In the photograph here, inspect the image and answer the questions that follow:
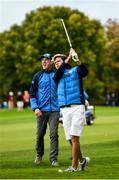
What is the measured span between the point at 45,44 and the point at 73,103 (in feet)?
244

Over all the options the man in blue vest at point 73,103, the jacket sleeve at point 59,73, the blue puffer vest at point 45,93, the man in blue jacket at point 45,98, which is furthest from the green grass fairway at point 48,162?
the jacket sleeve at point 59,73

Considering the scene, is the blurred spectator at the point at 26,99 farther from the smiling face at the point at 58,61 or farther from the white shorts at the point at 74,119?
the white shorts at the point at 74,119

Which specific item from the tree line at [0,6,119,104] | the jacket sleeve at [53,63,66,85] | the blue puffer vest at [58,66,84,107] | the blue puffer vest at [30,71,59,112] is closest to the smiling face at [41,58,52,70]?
the blue puffer vest at [30,71,59,112]

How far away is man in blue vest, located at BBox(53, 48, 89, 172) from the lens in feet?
45.0

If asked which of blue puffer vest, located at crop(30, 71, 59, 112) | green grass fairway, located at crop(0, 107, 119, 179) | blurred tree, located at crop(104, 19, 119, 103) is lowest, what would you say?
green grass fairway, located at crop(0, 107, 119, 179)

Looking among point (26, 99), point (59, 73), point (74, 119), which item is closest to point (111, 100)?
point (26, 99)

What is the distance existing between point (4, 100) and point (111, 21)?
70.8ft

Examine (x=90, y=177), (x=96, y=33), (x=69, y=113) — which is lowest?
(x=90, y=177)

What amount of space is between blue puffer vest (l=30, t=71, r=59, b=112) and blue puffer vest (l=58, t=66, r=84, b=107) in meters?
1.59

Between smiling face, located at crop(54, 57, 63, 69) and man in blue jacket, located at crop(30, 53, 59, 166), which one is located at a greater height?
smiling face, located at crop(54, 57, 63, 69)

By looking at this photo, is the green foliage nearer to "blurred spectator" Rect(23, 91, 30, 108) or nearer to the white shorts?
"blurred spectator" Rect(23, 91, 30, 108)

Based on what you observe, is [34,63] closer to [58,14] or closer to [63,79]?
[58,14]

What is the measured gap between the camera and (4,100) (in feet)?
312

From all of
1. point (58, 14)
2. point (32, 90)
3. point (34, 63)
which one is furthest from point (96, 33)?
point (32, 90)
